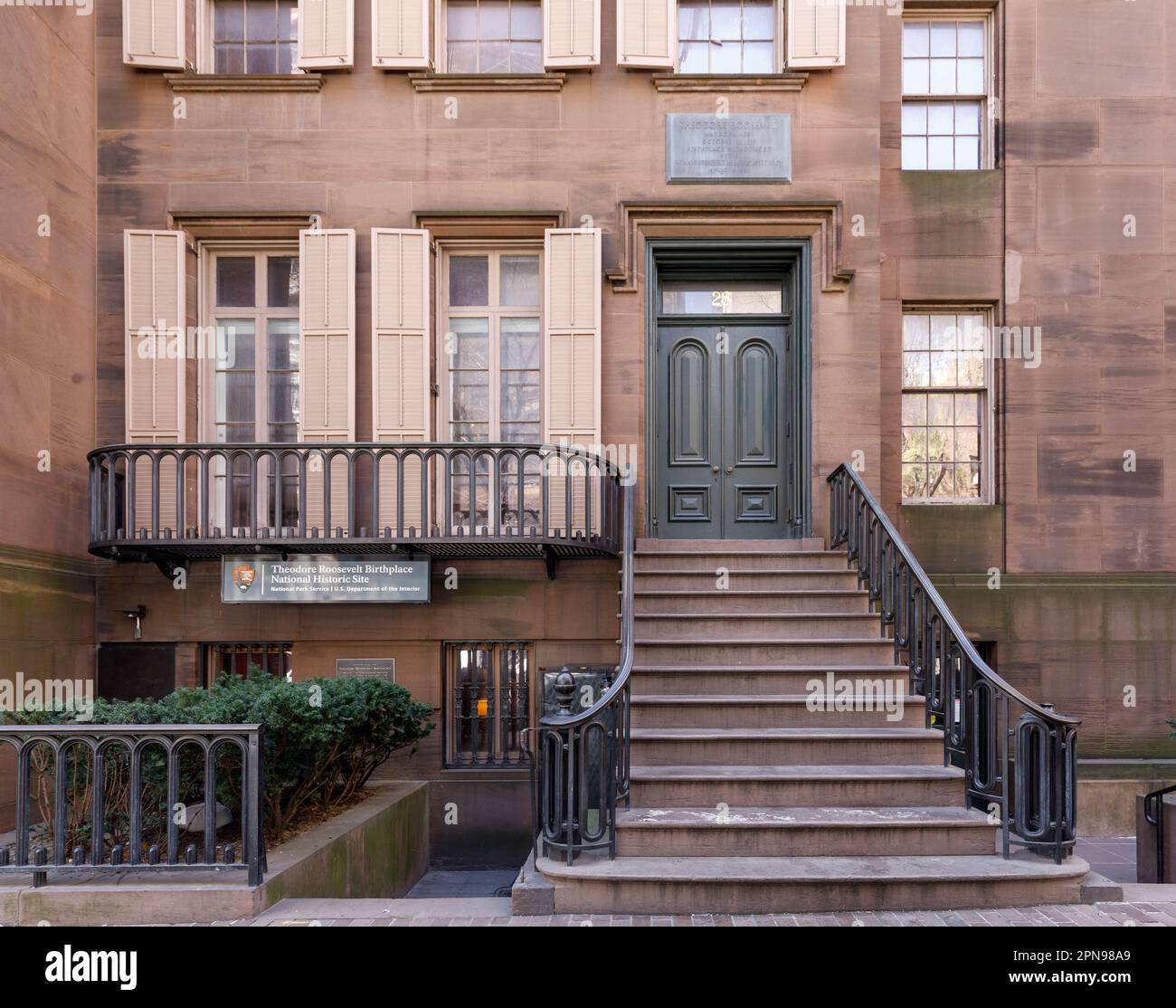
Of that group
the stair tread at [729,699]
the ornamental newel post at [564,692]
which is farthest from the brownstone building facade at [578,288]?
the ornamental newel post at [564,692]

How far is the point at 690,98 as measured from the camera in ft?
29.7

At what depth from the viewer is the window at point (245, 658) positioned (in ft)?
29.8

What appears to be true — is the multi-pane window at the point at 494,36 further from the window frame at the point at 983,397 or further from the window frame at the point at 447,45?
the window frame at the point at 983,397

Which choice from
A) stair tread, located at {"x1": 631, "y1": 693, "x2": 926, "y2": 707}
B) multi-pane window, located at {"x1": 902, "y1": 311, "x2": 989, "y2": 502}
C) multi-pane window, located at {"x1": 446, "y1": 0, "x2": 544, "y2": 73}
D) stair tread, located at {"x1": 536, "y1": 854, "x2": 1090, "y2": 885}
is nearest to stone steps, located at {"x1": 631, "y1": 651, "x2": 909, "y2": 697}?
stair tread, located at {"x1": 631, "y1": 693, "x2": 926, "y2": 707}

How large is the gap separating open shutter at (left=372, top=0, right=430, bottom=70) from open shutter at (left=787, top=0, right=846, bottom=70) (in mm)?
3650

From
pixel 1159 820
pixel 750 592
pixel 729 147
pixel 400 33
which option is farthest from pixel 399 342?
pixel 1159 820

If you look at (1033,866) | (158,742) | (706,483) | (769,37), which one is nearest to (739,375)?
(706,483)

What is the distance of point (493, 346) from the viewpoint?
9.37m

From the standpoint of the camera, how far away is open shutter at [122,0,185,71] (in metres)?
8.87

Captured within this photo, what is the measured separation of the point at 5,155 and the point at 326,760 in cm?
586

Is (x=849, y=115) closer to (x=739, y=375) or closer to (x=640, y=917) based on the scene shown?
(x=739, y=375)

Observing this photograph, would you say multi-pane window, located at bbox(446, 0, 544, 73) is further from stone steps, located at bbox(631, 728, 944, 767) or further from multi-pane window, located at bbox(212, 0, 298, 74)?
stone steps, located at bbox(631, 728, 944, 767)

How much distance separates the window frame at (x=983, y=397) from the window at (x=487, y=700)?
443 cm

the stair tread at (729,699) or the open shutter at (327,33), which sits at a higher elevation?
the open shutter at (327,33)
